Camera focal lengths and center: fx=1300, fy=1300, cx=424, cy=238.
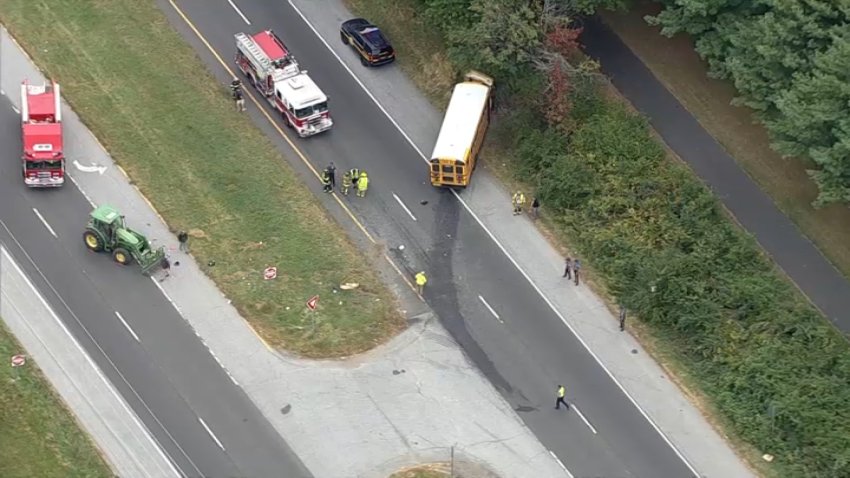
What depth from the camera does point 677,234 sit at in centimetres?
5859

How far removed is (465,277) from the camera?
193 ft

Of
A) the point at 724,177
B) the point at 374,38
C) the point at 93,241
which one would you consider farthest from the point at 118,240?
the point at 724,177

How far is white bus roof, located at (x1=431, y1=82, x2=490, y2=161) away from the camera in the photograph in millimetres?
61156

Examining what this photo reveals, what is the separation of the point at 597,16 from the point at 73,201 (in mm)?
28258

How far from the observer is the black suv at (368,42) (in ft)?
219

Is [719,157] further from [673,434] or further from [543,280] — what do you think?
[673,434]

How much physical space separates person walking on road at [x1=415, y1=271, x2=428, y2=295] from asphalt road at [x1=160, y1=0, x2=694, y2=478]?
37 centimetres

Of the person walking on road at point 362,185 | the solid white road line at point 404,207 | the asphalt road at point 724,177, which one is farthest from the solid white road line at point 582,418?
the person walking on road at point 362,185

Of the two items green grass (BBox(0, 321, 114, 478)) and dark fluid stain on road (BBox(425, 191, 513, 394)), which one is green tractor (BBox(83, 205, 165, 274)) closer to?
green grass (BBox(0, 321, 114, 478))

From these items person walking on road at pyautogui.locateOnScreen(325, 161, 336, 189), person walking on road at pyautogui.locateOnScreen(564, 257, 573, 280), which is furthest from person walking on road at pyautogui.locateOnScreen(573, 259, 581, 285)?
person walking on road at pyautogui.locateOnScreen(325, 161, 336, 189)

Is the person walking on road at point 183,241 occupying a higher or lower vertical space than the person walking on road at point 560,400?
lower

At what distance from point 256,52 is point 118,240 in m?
13.0

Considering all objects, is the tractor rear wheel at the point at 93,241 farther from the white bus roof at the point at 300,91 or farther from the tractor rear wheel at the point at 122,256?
the white bus roof at the point at 300,91

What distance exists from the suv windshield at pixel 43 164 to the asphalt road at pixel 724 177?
27077mm
